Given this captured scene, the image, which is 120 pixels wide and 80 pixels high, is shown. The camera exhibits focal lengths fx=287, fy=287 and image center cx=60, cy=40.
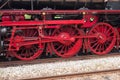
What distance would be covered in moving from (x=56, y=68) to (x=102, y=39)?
268 centimetres

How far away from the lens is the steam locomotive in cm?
978

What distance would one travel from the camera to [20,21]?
9.80 m

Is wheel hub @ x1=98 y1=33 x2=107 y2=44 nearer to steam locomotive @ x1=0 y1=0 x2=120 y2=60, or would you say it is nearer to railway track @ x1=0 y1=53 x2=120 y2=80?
steam locomotive @ x1=0 y1=0 x2=120 y2=60

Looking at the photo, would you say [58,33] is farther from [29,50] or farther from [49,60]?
[29,50]

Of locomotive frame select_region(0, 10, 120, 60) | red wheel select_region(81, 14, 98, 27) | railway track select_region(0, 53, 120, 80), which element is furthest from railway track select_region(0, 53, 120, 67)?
red wheel select_region(81, 14, 98, 27)

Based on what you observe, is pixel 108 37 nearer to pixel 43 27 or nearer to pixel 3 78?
pixel 43 27

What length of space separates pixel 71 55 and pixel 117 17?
248 cm

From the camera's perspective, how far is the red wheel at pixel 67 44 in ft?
34.4

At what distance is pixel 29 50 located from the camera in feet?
34.8

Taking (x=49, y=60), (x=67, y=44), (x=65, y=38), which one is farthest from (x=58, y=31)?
(x=49, y=60)

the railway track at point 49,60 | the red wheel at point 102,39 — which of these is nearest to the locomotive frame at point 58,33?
the red wheel at point 102,39

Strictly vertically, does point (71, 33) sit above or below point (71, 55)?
above

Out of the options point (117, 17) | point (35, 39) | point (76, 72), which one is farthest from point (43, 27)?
point (117, 17)

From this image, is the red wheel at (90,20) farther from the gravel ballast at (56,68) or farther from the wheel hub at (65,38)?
the gravel ballast at (56,68)
